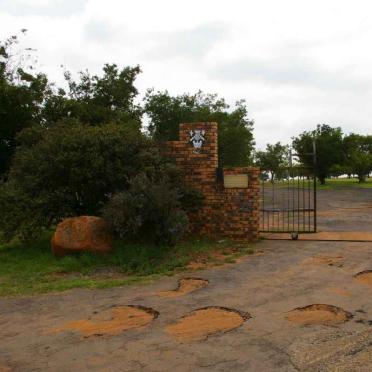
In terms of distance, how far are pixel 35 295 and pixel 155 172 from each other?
404 cm

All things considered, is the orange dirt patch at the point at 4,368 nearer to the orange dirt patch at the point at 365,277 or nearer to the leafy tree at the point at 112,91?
the orange dirt patch at the point at 365,277

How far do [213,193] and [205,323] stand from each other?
5.56m

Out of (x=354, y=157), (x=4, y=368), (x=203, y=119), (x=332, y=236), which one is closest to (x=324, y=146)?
(x=354, y=157)

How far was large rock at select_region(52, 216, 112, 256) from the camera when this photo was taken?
8.39m

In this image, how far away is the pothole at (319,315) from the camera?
4884 mm

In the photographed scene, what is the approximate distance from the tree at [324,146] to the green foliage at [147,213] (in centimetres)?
3611

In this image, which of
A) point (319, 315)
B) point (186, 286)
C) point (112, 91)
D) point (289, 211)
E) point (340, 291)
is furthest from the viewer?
point (112, 91)

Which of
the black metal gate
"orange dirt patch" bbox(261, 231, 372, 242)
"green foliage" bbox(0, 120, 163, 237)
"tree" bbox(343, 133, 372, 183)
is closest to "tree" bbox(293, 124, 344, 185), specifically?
"tree" bbox(343, 133, 372, 183)

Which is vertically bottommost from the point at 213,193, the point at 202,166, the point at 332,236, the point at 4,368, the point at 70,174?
the point at 4,368

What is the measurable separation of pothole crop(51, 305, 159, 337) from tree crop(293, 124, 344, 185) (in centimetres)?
3930

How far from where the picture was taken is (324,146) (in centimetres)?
4416

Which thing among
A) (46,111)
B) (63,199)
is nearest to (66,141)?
(63,199)

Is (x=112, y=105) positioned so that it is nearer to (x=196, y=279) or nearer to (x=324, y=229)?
(x=324, y=229)

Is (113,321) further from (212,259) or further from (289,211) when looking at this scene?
(289,211)
